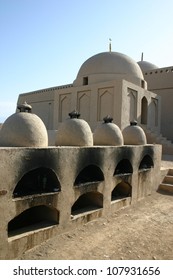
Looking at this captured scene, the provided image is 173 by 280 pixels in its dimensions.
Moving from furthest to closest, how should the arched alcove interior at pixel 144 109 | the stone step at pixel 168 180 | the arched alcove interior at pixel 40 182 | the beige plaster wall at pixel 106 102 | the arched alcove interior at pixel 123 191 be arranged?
1. the arched alcove interior at pixel 144 109
2. the beige plaster wall at pixel 106 102
3. the stone step at pixel 168 180
4. the arched alcove interior at pixel 123 191
5. the arched alcove interior at pixel 40 182

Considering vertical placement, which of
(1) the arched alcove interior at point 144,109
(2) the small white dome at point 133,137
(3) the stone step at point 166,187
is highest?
(1) the arched alcove interior at point 144,109

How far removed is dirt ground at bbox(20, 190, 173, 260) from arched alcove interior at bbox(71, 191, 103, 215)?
0.44 metres

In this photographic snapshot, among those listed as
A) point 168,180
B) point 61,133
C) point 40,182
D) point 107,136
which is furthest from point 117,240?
point 168,180

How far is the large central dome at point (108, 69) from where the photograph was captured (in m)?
16.2

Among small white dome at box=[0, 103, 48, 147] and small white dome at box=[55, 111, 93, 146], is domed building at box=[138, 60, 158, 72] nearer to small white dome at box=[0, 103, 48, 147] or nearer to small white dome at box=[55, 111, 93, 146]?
small white dome at box=[55, 111, 93, 146]

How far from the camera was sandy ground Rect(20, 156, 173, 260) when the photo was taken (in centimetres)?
468

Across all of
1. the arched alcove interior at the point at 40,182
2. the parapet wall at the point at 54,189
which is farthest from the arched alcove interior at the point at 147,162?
the arched alcove interior at the point at 40,182

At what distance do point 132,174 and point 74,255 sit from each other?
156 inches

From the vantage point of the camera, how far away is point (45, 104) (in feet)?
85.8

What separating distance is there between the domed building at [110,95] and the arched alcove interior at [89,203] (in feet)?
26.4

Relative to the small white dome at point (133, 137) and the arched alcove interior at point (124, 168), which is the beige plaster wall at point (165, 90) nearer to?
the small white dome at point (133, 137)

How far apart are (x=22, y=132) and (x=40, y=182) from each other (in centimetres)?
126

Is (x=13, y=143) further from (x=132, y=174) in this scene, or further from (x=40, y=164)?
(x=132, y=174)

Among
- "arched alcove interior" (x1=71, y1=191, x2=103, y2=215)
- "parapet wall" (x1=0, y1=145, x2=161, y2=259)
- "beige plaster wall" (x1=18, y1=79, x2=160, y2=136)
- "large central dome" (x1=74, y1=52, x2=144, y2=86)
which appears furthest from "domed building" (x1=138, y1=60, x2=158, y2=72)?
"arched alcove interior" (x1=71, y1=191, x2=103, y2=215)
